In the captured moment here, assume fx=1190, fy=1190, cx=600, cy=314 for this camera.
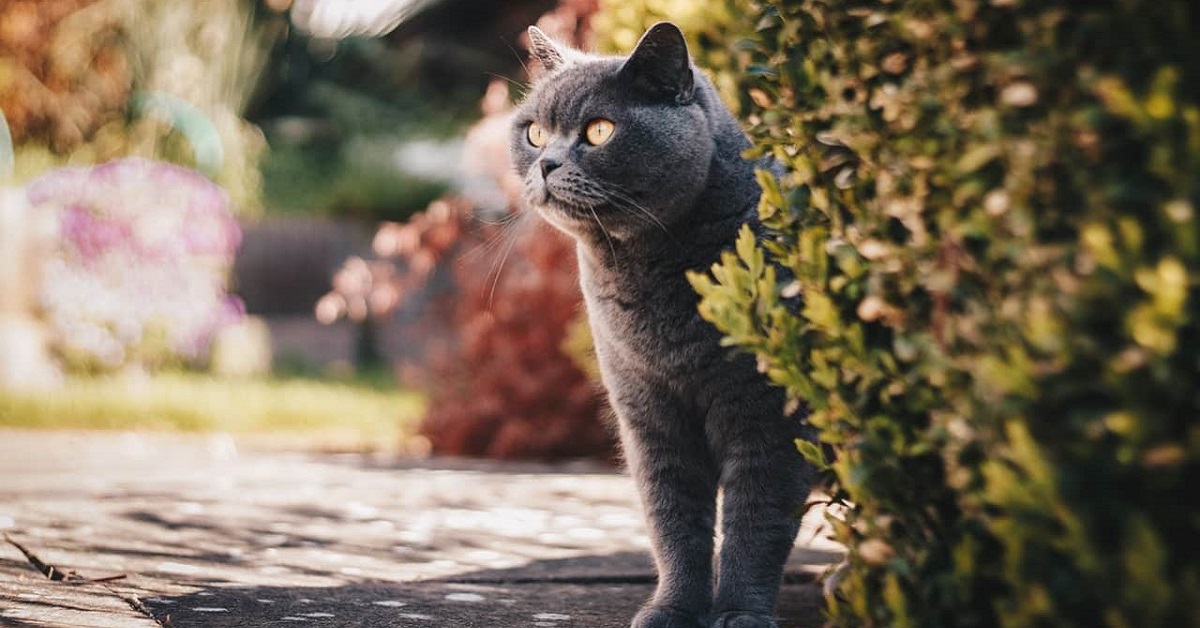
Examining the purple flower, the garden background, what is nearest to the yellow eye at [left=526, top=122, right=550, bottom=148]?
the garden background

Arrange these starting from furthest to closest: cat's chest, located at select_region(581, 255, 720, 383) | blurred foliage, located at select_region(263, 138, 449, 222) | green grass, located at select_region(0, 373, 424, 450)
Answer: blurred foliage, located at select_region(263, 138, 449, 222), green grass, located at select_region(0, 373, 424, 450), cat's chest, located at select_region(581, 255, 720, 383)

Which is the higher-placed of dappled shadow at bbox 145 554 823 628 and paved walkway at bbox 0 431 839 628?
paved walkway at bbox 0 431 839 628

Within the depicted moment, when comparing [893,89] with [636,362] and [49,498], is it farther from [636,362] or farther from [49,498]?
[49,498]

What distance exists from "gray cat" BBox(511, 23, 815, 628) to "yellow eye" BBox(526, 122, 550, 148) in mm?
63

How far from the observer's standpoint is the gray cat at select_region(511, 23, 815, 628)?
2.33 m

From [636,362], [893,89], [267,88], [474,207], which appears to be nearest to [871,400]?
[893,89]

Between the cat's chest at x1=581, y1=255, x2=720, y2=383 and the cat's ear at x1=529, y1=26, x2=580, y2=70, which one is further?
the cat's ear at x1=529, y1=26, x2=580, y2=70

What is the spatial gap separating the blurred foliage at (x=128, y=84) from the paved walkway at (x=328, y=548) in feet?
21.4

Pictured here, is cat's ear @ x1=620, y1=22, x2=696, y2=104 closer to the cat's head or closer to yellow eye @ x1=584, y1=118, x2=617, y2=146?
the cat's head

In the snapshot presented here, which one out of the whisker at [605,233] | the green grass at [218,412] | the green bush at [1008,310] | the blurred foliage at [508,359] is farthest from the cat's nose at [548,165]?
the green grass at [218,412]

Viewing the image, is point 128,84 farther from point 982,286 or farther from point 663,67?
point 982,286

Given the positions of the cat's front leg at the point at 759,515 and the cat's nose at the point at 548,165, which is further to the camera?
the cat's nose at the point at 548,165

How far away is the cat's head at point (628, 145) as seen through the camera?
243cm

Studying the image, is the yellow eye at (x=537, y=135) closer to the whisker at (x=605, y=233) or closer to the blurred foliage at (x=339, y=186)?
the whisker at (x=605, y=233)
